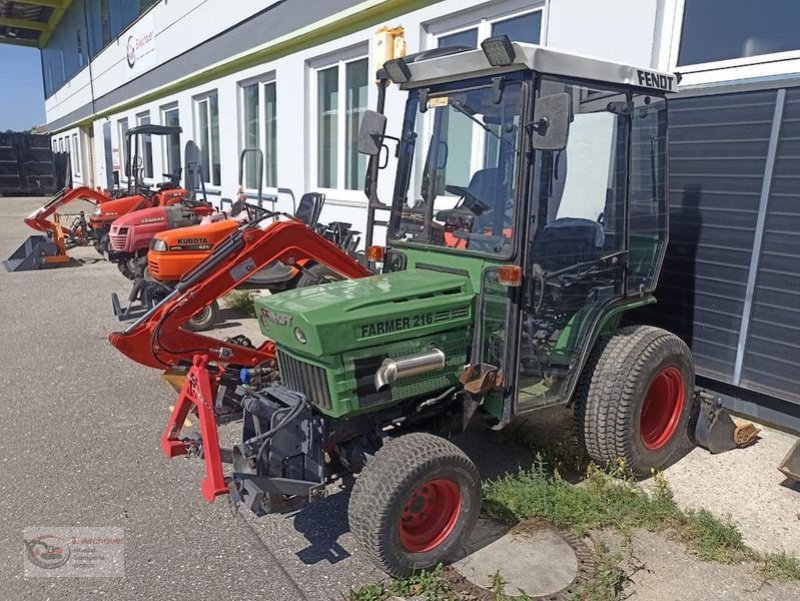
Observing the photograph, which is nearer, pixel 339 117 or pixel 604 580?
pixel 604 580

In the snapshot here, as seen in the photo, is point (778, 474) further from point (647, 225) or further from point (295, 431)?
point (295, 431)

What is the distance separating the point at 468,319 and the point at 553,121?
1.00m

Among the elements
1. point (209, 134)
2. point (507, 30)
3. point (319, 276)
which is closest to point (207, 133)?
point (209, 134)

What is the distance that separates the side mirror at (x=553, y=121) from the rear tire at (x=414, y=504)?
137 cm

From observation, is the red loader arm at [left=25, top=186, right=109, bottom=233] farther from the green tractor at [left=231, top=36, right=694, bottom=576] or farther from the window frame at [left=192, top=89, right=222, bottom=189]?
the green tractor at [left=231, top=36, right=694, bottom=576]

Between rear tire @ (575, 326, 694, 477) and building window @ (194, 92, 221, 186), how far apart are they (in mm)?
10838

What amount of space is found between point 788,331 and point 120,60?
20.8 meters

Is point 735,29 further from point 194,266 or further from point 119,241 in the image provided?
point 119,241

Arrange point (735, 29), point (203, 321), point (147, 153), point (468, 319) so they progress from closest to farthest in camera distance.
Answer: point (468, 319) < point (735, 29) < point (203, 321) < point (147, 153)

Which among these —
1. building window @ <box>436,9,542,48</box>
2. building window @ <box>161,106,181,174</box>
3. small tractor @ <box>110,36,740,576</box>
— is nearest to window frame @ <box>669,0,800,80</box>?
small tractor @ <box>110,36,740,576</box>

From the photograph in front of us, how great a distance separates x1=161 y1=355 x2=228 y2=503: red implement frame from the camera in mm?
2711

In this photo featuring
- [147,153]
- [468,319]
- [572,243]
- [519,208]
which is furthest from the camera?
[147,153]

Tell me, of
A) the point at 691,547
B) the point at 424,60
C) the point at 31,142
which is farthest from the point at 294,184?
the point at 31,142

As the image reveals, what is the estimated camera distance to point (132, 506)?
3.30 meters
